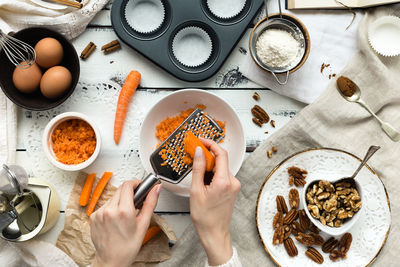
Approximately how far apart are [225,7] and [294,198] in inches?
30.8

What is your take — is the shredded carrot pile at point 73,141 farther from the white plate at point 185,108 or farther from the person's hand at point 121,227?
the person's hand at point 121,227

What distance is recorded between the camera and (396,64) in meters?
1.42

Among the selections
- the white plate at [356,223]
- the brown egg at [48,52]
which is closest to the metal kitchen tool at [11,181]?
the brown egg at [48,52]

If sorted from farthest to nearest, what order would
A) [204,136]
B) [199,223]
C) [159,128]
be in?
[159,128], [204,136], [199,223]

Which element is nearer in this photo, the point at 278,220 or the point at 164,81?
the point at 278,220

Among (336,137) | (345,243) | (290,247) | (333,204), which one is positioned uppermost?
(336,137)

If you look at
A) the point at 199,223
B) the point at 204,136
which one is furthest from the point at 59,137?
the point at 199,223

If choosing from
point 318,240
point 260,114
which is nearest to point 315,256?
point 318,240

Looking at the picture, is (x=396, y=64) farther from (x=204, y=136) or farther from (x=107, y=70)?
(x=107, y=70)

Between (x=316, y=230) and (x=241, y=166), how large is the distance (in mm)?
362

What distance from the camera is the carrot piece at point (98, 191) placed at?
1416mm

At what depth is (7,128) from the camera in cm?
143

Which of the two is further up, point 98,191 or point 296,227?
point 296,227

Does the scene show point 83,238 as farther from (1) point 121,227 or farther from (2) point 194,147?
(2) point 194,147
